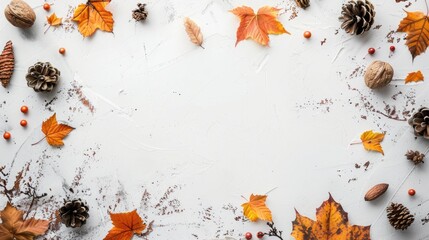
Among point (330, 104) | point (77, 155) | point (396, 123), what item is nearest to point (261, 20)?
point (330, 104)

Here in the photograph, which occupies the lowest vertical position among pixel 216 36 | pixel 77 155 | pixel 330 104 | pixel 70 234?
pixel 70 234

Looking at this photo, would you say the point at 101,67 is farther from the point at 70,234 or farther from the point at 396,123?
the point at 396,123

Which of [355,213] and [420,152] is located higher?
[420,152]

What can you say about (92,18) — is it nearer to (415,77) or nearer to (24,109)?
(24,109)

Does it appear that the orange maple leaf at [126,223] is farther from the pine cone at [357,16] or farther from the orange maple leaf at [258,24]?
the pine cone at [357,16]

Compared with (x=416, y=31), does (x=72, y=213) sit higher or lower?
lower

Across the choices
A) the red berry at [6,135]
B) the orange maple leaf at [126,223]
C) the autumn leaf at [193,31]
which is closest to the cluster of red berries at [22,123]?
the red berry at [6,135]

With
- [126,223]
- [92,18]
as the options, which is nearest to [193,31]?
[92,18]
